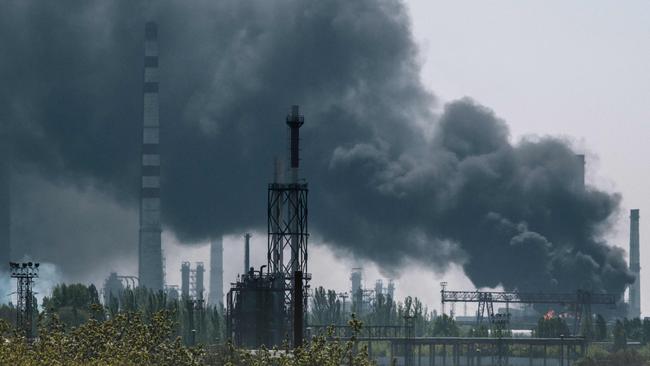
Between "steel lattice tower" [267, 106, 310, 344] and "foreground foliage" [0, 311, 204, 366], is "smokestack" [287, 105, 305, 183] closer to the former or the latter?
"steel lattice tower" [267, 106, 310, 344]

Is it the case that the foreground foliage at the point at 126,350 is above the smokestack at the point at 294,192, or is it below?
below

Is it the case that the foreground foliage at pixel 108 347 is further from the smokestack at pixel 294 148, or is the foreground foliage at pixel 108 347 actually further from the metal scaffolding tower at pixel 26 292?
the smokestack at pixel 294 148

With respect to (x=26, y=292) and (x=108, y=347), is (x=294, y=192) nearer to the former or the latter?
(x=26, y=292)

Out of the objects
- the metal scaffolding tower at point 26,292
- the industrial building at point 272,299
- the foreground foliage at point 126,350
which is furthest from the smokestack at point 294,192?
the foreground foliage at point 126,350

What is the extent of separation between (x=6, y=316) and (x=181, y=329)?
2006 centimetres

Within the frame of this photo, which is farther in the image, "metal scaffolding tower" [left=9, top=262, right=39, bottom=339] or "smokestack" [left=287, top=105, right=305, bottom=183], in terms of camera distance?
"smokestack" [left=287, top=105, right=305, bottom=183]

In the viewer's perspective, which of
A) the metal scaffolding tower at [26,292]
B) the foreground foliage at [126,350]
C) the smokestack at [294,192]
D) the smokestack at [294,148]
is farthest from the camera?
the smokestack at [294,148]

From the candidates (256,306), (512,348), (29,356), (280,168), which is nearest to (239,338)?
(256,306)

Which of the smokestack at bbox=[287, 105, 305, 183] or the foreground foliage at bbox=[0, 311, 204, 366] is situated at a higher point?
the smokestack at bbox=[287, 105, 305, 183]

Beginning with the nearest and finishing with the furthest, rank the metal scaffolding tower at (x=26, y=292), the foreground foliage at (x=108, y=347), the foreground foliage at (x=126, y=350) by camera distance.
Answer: the foreground foliage at (x=126, y=350), the foreground foliage at (x=108, y=347), the metal scaffolding tower at (x=26, y=292)

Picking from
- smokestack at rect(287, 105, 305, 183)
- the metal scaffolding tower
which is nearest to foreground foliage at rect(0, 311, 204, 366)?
the metal scaffolding tower

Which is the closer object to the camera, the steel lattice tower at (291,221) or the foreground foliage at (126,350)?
the foreground foliage at (126,350)

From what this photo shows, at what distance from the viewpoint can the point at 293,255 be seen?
133 meters

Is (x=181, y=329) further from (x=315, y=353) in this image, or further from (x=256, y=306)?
(x=315, y=353)
